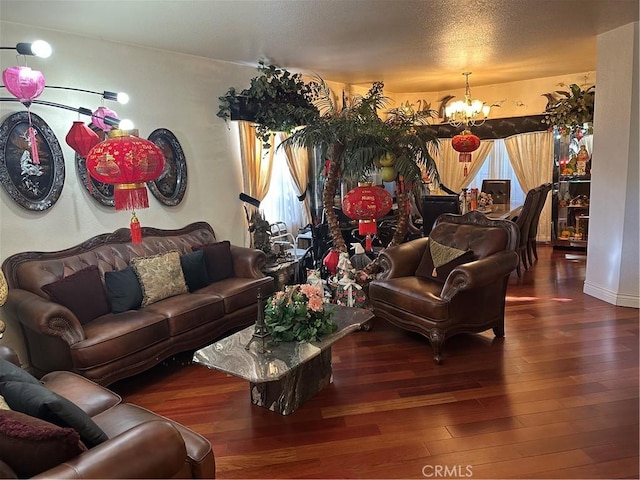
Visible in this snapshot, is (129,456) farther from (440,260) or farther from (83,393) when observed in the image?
(440,260)

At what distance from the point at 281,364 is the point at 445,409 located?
1093 mm

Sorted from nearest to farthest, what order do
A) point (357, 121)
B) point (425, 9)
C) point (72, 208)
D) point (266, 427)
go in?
point (266, 427) < point (425, 9) < point (72, 208) < point (357, 121)

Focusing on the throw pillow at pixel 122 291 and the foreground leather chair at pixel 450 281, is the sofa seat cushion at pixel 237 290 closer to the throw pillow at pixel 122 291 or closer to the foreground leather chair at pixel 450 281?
the throw pillow at pixel 122 291

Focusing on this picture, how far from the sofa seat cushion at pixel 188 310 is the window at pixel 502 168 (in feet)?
19.2

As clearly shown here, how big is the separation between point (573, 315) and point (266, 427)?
3156 millimetres

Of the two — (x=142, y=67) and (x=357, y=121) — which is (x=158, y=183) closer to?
(x=142, y=67)

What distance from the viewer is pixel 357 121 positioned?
13.5 ft

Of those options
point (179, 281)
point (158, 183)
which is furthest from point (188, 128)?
point (179, 281)

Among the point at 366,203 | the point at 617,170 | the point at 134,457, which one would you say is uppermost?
the point at 617,170

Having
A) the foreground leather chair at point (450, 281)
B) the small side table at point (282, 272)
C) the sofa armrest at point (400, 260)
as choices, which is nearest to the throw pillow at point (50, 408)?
the foreground leather chair at point (450, 281)

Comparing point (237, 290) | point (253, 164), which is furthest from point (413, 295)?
point (253, 164)

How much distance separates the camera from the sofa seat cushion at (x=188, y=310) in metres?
3.39

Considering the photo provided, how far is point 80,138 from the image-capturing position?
3.27 m

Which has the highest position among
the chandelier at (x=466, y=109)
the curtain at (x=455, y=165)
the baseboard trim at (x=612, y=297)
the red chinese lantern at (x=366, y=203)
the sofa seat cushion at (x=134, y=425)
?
the chandelier at (x=466, y=109)
